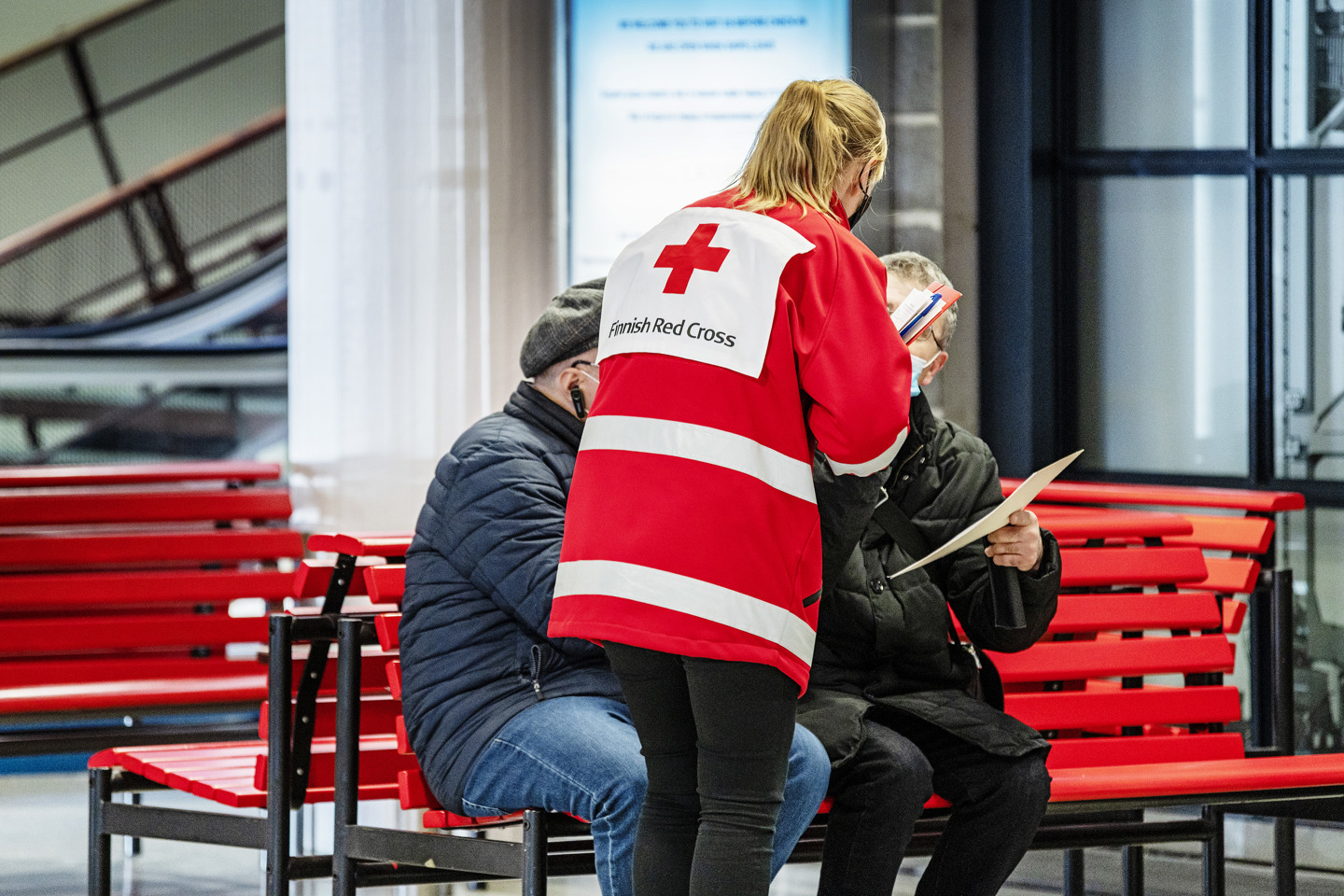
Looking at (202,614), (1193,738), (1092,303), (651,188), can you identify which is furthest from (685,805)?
(1092,303)

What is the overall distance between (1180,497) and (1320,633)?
139cm

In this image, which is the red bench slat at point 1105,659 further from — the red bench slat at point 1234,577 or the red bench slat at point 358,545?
the red bench slat at point 358,545

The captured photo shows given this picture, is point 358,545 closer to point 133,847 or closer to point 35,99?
point 133,847

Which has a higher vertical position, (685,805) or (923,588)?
(923,588)

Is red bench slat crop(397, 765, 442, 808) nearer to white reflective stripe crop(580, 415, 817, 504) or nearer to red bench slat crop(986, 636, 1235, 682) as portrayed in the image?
white reflective stripe crop(580, 415, 817, 504)

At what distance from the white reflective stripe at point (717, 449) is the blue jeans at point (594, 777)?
0.54m

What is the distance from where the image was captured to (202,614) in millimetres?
4449

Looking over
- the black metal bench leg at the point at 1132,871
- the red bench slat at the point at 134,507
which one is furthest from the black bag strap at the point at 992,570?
the red bench slat at the point at 134,507

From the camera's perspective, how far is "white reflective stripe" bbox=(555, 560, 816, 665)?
2.07 metres

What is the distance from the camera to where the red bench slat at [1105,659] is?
10.4 ft

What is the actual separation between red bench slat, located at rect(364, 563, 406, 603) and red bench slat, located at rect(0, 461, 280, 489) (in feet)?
6.04

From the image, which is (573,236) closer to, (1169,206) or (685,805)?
(1169,206)

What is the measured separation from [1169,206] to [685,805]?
3.85 m

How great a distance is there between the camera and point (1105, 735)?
3293 millimetres
